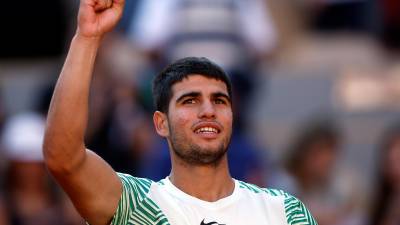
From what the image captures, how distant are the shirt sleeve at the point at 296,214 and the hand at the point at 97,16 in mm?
1306

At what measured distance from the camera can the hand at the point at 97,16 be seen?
23.3 feet

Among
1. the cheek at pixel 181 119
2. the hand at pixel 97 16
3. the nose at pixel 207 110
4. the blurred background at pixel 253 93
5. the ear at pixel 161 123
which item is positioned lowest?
the blurred background at pixel 253 93

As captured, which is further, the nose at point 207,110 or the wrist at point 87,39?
the nose at point 207,110

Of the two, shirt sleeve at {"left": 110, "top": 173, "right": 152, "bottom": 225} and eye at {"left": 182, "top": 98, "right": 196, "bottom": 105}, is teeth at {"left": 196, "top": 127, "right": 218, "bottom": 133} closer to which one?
eye at {"left": 182, "top": 98, "right": 196, "bottom": 105}

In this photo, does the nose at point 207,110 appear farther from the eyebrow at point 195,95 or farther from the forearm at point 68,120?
the forearm at point 68,120

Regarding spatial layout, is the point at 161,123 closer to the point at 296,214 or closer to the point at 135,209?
the point at 135,209

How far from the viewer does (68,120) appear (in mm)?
6934

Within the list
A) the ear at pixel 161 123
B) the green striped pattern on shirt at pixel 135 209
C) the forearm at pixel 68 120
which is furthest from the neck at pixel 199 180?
the forearm at pixel 68 120

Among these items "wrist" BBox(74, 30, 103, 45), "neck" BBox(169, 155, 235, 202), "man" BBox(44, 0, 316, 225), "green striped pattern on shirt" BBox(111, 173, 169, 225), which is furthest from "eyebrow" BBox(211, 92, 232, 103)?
"wrist" BBox(74, 30, 103, 45)

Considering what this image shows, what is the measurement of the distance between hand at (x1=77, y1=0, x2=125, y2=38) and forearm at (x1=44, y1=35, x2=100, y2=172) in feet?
0.63

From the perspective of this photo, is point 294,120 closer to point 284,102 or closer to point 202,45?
point 284,102

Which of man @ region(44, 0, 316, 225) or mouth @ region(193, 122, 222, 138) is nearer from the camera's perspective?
man @ region(44, 0, 316, 225)

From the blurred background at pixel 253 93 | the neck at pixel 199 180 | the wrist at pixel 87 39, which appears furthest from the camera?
the blurred background at pixel 253 93

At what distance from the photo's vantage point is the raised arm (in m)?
6.95
